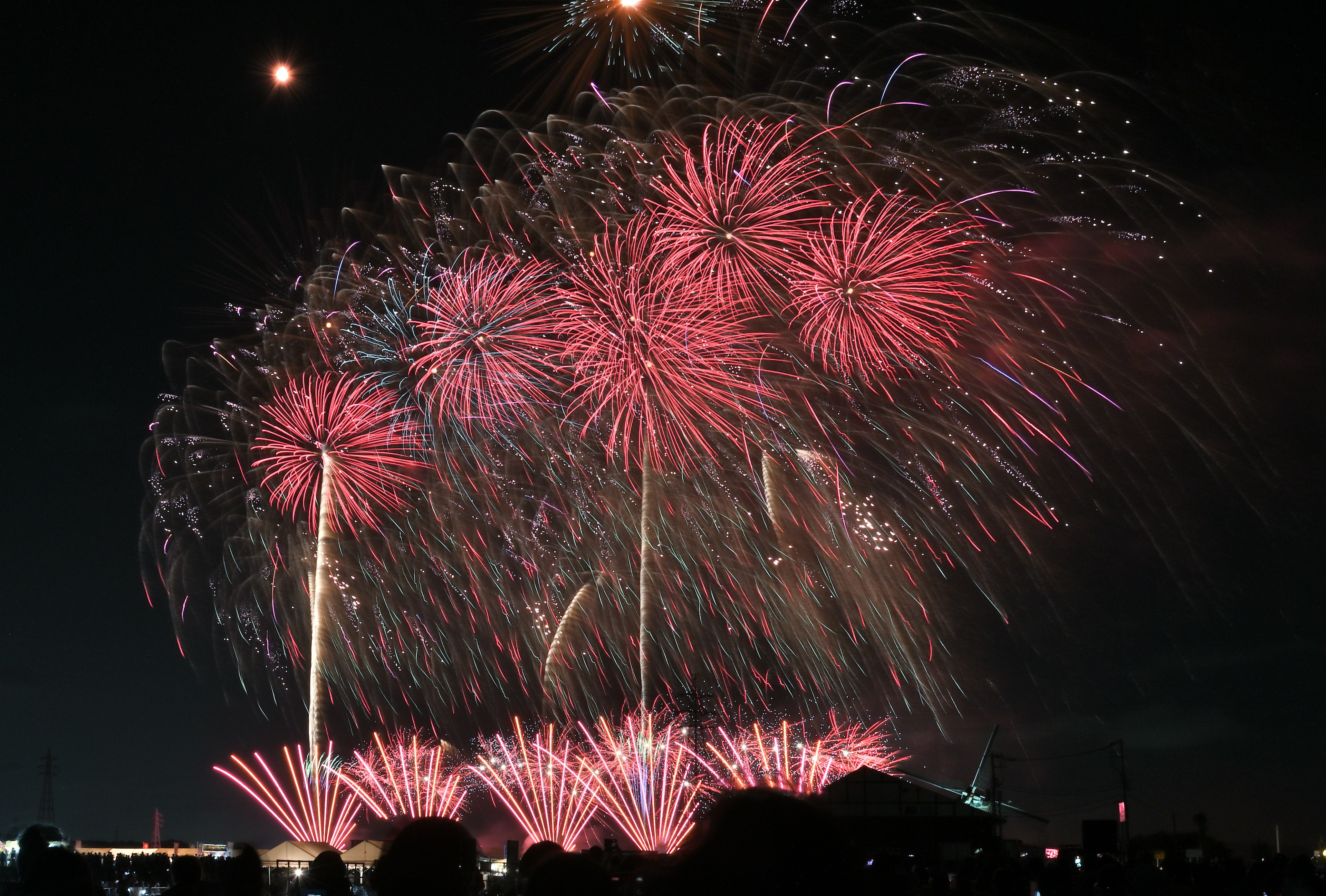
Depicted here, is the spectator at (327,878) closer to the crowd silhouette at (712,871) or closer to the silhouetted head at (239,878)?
the crowd silhouette at (712,871)

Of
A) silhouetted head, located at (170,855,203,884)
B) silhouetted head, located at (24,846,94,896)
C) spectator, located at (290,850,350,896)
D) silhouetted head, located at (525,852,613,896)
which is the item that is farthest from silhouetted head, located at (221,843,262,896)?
silhouetted head, located at (525,852,613,896)

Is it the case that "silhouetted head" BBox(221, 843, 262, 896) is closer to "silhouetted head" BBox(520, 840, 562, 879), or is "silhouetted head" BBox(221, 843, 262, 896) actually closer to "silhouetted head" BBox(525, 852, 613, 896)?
"silhouetted head" BBox(520, 840, 562, 879)

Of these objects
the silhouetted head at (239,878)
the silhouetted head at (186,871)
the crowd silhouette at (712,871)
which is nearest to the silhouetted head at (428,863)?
the crowd silhouette at (712,871)

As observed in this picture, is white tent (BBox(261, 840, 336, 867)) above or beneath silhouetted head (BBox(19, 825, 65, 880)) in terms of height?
beneath

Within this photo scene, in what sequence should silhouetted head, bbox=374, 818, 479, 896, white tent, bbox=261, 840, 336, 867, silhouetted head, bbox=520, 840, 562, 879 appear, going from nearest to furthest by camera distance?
silhouetted head, bbox=374, 818, 479, 896 → silhouetted head, bbox=520, 840, 562, 879 → white tent, bbox=261, 840, 336, 867

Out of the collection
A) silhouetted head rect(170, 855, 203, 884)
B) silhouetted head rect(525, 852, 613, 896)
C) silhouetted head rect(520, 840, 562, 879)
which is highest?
silhouetted head rect(525, 852, 613, 896)

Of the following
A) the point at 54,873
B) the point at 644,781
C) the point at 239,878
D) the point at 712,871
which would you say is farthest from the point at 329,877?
the point at 644,781

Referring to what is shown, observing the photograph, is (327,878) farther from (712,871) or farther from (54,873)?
(712,871)

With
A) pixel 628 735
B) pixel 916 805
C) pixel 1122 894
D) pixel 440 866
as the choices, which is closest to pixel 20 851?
pixel 440 866

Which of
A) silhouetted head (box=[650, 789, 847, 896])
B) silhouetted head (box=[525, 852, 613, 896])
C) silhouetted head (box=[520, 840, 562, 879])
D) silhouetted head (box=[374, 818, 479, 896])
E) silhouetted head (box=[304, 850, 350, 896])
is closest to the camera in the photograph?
silhouetted head (box=[650, 789, 847, 896])
